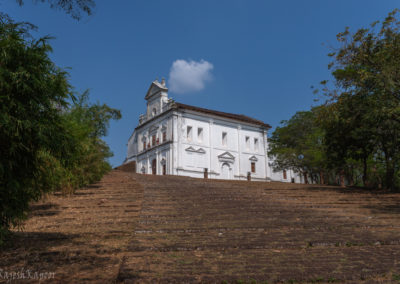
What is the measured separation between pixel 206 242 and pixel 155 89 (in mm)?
33286

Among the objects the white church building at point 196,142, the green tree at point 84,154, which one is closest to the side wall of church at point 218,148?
the white church building at point 196,142

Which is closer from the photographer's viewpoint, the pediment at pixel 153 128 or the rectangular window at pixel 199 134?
the rectangular window at pixel 199 134

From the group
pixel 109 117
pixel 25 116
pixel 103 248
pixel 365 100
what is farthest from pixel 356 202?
pixel 109 117

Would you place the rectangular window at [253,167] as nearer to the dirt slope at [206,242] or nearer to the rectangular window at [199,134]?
the rectangular window at [199,134]

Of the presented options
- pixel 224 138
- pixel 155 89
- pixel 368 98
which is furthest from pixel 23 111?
pixel 155 89

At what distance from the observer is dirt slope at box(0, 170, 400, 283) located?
4734mm

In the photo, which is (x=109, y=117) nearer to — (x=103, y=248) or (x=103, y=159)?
(x=103, y=159)

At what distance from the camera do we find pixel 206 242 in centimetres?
629

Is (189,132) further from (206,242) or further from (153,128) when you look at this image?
(206,242)

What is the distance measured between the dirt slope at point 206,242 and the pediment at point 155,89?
26923mm

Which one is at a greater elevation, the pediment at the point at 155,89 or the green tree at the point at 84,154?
the pediment at the point at 155,89

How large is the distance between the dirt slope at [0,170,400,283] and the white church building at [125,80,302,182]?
71.9ft

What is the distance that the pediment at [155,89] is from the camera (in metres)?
36.8

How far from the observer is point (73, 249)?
6.05 meters
